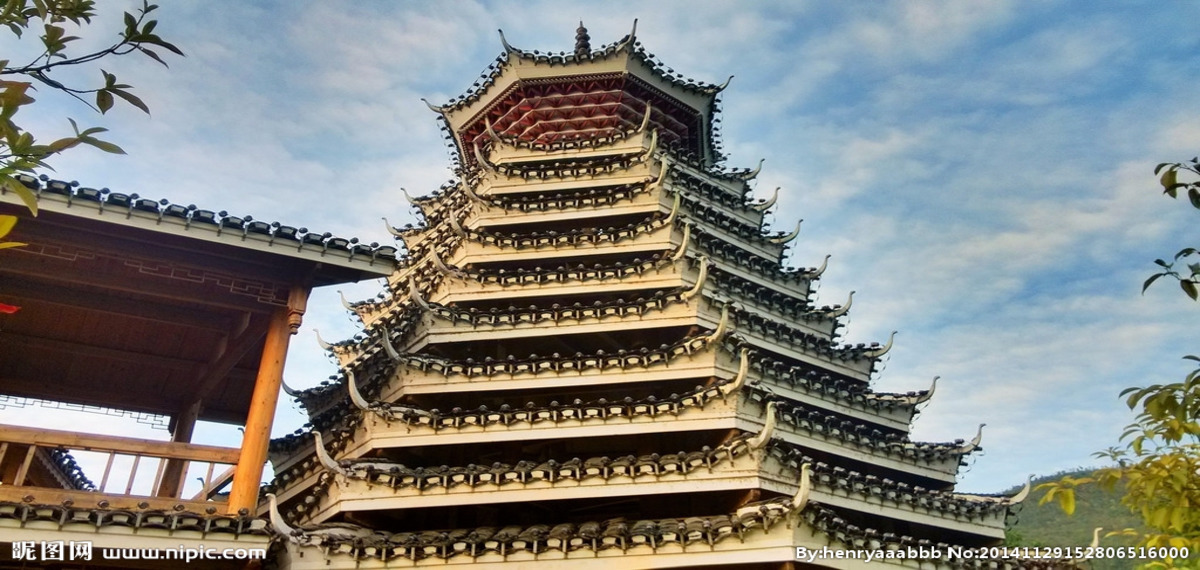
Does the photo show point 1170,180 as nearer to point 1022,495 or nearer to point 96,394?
point 1022,495

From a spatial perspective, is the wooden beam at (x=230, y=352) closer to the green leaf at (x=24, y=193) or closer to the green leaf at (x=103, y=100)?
the green leaf at (x=103, y=100)

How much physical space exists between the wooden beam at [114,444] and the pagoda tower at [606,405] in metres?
1.59

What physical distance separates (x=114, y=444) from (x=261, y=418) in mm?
2204

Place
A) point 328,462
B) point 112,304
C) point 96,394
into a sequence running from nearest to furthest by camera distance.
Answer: point 112,304 → point 328,462 → point 96,394

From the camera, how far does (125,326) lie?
1705 cm

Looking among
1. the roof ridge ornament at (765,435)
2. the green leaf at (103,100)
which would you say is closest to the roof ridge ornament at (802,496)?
the roof ridge ornament at (765,435)

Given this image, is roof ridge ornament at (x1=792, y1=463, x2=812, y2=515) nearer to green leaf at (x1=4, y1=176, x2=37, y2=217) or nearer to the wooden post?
the wooden post

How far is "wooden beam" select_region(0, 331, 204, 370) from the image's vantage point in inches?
689

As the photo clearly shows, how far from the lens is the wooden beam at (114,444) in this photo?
13.3m

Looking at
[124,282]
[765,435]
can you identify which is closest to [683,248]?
[765,435]

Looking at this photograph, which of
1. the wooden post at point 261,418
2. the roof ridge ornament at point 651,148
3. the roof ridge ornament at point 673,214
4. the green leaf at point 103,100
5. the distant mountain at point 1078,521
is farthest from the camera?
the distant mountain at point 1078,521

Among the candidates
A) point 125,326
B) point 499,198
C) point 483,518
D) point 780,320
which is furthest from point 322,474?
point 780,320

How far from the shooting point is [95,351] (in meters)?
18.0

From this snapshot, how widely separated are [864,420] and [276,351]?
13519mm
